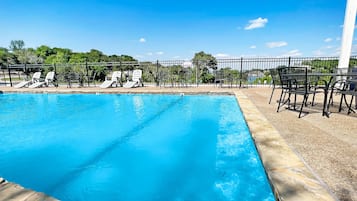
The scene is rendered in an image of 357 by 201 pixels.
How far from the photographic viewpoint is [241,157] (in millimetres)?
2455

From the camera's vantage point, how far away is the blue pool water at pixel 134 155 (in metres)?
1.93

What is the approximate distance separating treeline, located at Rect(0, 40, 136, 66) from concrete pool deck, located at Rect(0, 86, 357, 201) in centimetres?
2983

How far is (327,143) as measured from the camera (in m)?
2.08

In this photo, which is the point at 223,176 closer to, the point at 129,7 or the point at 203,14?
the point at 129,7

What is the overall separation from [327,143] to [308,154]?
1.54 ft

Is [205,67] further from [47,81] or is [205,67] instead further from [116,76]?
[47,81]

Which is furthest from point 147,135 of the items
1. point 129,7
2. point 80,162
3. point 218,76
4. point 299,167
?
point 129,7

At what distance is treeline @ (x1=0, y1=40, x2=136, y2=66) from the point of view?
3409 centimetres

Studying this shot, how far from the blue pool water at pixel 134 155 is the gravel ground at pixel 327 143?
1.43 ft

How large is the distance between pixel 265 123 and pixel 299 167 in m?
1.35

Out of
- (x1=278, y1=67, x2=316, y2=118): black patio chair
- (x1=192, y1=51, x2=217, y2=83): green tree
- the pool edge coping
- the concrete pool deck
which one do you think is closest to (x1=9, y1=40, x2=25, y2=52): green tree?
(x1=192, y1=51, x2=217, y2=83): green tree

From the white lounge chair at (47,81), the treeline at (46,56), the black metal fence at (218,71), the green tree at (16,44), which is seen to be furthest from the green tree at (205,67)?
the green tree at (16,44)

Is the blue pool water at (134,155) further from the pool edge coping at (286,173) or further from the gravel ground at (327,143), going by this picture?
the gravel ground at (327,143)

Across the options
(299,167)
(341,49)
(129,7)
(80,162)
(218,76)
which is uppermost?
(129,7)
